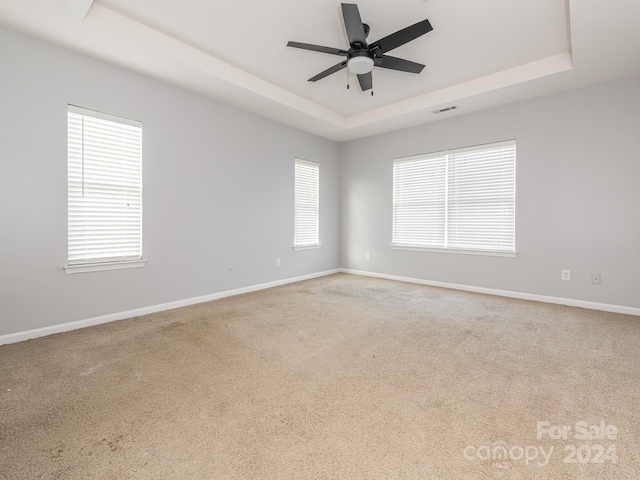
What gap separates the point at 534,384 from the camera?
6.51ft

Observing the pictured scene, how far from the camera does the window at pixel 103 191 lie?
3.01 meters

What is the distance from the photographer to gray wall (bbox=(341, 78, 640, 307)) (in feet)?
11.5

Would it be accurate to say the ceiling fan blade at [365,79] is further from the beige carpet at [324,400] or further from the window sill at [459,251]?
the window sill at [459,251]

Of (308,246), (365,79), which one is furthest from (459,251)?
(365,79)

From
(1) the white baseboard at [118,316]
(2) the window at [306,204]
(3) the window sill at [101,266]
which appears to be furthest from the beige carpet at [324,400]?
(2) the window at [306,204]

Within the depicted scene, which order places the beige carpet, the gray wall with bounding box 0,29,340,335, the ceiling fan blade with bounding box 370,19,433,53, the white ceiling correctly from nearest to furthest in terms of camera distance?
the beige carpet → the ceiling fan blade with bounding box 370,19,433,53 → the white ceiling → the gray wall with bounding box 0,29,340,335

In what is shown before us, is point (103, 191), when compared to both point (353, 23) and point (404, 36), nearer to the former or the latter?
point (353, 23)

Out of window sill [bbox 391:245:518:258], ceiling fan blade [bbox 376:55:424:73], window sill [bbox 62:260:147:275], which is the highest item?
ceiling fan blade [bbox 376:55:424:73]

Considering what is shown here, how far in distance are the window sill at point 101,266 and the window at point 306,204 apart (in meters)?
2.55

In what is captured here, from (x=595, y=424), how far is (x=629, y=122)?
3.64 meters

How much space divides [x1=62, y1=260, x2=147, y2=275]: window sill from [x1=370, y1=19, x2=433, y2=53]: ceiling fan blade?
10.8 ft

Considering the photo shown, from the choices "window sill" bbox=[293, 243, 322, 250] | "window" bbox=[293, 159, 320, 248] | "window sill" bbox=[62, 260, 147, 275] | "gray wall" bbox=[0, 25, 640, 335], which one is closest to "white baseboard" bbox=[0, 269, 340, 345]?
"gray wall" bbox=[0, 25, 640, 335]

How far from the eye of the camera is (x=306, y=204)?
5.62 metres

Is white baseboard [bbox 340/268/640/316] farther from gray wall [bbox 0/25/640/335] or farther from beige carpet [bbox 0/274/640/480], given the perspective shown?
beige carpet [bbox 0/274/640/480]
